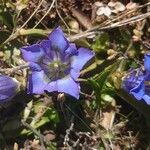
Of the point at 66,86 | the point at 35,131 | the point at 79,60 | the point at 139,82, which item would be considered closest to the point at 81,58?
the point at 79,60

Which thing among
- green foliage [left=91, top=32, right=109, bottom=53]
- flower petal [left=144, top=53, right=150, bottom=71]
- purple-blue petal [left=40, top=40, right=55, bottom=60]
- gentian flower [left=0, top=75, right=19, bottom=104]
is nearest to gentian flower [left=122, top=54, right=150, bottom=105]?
flower petal [left=144, top=53, right=150, bottom=71]

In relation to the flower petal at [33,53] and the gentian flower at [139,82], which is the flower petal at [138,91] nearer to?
the gentian flower at [139,82]

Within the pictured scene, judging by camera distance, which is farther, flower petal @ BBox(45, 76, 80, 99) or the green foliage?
the green foliage

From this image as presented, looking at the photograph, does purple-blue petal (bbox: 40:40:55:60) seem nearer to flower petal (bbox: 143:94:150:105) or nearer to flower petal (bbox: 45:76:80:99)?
flower petal (bbox: 45:76:80:99)

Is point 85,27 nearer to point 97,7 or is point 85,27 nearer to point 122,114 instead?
point 97,7

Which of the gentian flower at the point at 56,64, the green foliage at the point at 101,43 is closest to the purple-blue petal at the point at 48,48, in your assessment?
the gentian flower at the point at 56,64

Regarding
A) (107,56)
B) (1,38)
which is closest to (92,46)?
(107,56)
